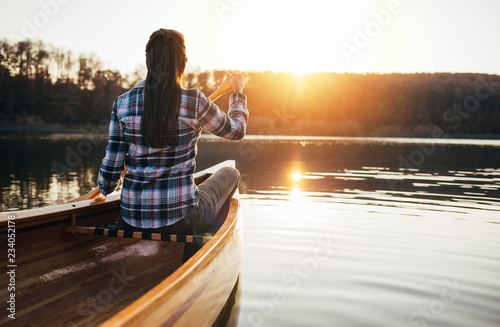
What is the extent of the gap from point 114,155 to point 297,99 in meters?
62.7

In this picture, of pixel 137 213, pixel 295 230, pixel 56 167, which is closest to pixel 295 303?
pixel 137 213

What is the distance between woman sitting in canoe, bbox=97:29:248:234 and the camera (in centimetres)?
200

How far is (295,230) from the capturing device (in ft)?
17.0

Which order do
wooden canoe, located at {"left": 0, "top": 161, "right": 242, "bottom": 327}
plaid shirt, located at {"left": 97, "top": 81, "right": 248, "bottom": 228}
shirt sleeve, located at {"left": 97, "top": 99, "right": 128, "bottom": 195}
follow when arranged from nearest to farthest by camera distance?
wooden canoe, located at {"left": 0, "top": 161, "right": 242, "bottom": 327}
plaid shirt, located at {"left": 97, "top": 81, "right": 248, "bottom": 228}
shirt sleeve, located at {"left": 97, "top": 99, "right": 128, "bottom": 195}

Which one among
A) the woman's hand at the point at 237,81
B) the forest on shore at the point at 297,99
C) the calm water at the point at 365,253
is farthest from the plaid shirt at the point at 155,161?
the forest on shore at the point at 297,99

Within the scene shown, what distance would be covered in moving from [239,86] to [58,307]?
5.34ft

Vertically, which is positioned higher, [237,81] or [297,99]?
[297,99]

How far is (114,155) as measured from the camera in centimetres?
219

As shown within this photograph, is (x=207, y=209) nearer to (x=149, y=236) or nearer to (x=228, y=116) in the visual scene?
(x=149, y=236)

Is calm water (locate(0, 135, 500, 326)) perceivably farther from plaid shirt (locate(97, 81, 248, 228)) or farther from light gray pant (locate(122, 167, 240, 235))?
plaid shirt (locate(97, 81, 248, 228))

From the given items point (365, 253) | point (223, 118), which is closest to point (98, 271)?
point (223, 118)

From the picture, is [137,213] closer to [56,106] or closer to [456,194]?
[456,194]

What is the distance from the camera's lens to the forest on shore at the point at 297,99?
1620 inches

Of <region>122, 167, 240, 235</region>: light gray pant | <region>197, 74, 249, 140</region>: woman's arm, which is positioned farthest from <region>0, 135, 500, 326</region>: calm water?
<region>197, 74, 249, 140</region>: woman's arm
